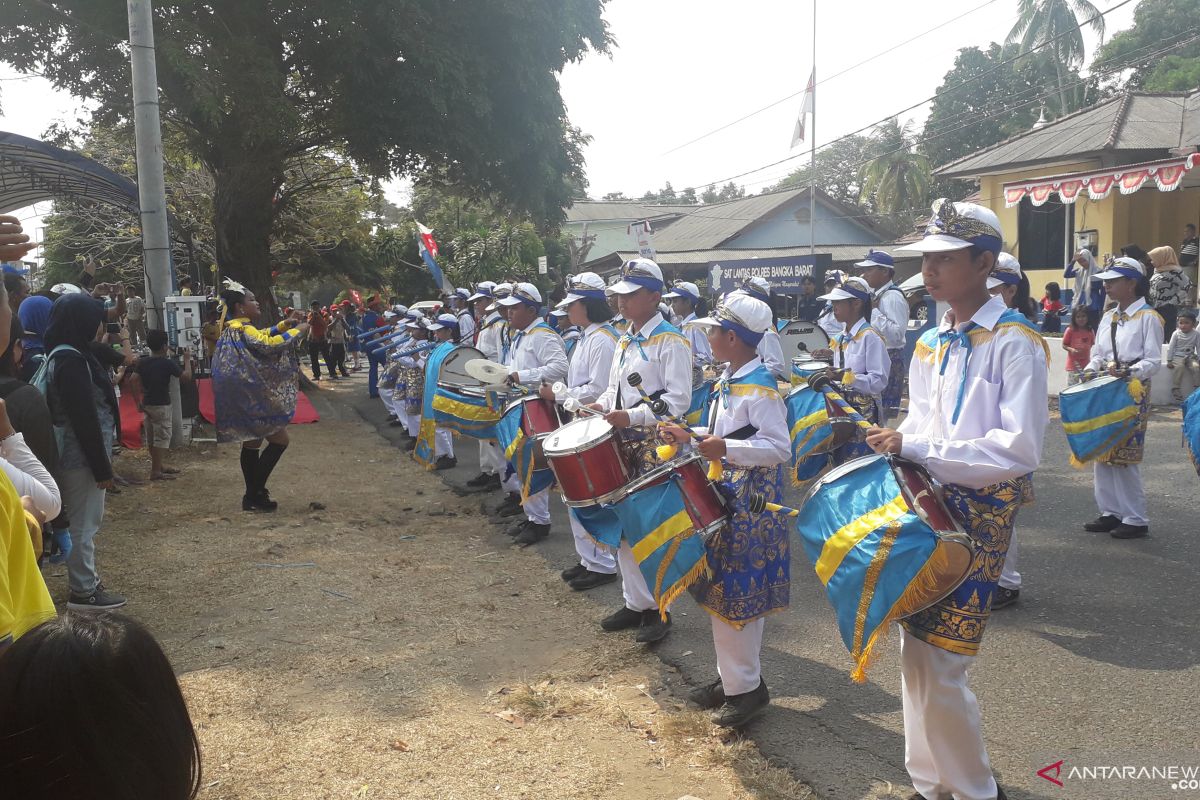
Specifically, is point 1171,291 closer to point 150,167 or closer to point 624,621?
point 624,621

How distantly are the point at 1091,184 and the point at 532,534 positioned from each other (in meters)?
13.6

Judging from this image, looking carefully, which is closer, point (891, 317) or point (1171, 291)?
point (891, 317)

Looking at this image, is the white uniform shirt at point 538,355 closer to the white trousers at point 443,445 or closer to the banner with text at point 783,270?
the white trousers at point 443,445

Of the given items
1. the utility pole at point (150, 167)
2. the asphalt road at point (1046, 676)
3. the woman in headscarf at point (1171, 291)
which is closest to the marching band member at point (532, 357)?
the asphalt road at point (1046, 676)

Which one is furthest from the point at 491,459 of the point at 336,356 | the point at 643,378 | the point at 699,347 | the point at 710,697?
the point at 336,356

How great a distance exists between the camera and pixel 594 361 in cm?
685

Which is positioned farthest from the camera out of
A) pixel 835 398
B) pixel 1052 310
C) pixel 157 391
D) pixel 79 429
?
pixel 1052 310

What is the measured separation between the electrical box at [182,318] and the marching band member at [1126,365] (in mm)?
9633

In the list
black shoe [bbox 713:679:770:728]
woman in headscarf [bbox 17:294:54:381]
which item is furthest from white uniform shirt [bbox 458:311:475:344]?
black shoe [bbox 713:679:770:728]

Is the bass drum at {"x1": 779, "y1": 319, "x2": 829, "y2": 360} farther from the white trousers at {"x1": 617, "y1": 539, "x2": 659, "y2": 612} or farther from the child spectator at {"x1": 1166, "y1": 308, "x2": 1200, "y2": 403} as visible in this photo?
the white trousers at {"x1": 617, "y1": 539, "x2": 659, "y2": 612}

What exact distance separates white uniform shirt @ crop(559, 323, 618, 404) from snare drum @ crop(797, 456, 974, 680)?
365 centimetres

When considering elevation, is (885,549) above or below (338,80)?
below

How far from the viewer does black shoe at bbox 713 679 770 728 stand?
4262 mm

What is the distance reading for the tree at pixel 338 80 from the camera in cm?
1517
